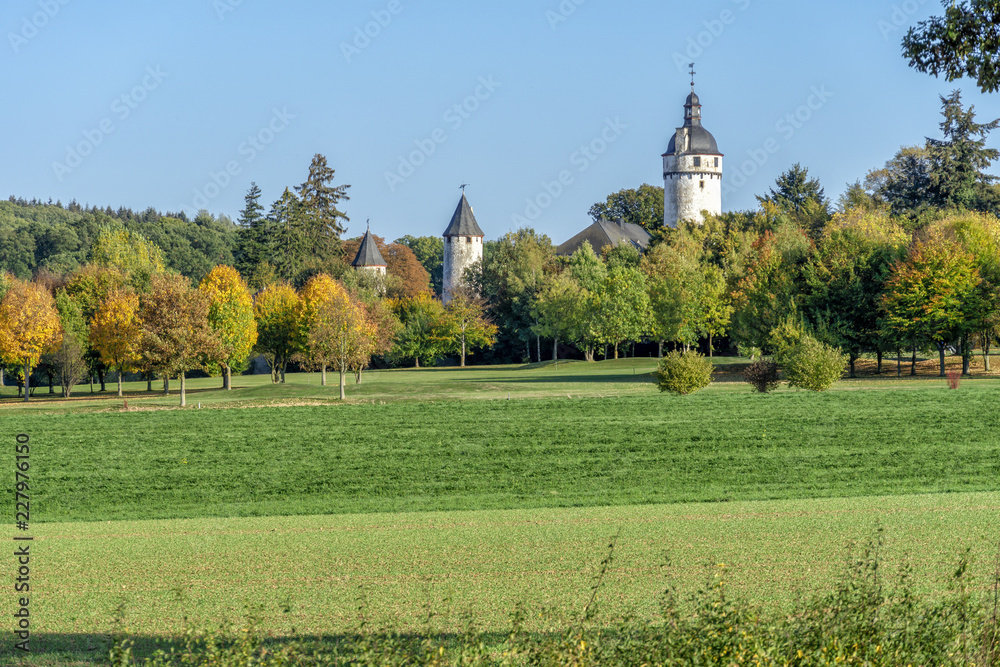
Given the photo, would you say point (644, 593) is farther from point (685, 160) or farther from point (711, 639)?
point (685, 160)

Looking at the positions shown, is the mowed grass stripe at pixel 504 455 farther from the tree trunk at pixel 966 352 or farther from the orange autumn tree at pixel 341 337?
the tree trunk at pixel 966 352

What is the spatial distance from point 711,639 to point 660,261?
70614 mm

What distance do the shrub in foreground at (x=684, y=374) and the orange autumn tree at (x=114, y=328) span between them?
1224 inches

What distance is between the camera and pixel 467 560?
12.2 metres

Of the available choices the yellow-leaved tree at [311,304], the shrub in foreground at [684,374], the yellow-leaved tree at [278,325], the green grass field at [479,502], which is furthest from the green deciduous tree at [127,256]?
the shrub in foreground at [684,374]

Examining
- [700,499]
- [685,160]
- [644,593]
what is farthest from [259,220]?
[644,593]

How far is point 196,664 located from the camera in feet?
23.8

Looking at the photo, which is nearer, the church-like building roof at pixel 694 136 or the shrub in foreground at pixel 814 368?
the shrub in foreground at pixel 814 368

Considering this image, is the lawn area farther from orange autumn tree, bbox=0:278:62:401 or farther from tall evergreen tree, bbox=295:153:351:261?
tall evergreen tree, bbox=295:153:351:261

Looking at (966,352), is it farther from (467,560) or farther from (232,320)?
(467,560)

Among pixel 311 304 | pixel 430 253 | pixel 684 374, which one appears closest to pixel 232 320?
pixel 311 304

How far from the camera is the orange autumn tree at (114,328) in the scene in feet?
177

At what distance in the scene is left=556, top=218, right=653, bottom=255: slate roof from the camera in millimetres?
100438

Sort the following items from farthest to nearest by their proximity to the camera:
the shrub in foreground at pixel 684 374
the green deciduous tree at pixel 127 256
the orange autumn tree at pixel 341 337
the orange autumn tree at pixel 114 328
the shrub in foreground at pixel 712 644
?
the green deciduous tree at pixel 127 256 < the orange autumn tree at pixel 114 328 < the orange autumn tree at pixel 341 337 < the shrub in foreground at pixel 684 374 < the shrub in foreground at pixel 712 644
